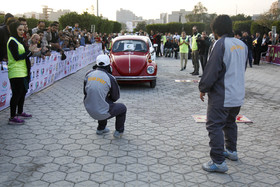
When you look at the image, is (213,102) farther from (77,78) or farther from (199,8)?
(199,8)

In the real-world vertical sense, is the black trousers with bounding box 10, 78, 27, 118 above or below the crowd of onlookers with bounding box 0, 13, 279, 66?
below

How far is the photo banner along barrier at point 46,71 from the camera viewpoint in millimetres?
6785

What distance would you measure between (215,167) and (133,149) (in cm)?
136

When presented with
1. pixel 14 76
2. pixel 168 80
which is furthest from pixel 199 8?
pixel 14 76

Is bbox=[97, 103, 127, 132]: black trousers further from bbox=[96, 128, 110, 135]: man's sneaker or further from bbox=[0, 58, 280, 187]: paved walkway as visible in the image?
bbox=[0, 58, 280, 187]: paved walkway

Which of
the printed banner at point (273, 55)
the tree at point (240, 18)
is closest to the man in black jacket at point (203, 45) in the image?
the printed banner at point (273, 55)

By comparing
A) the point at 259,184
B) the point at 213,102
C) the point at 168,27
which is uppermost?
the point at 168,27

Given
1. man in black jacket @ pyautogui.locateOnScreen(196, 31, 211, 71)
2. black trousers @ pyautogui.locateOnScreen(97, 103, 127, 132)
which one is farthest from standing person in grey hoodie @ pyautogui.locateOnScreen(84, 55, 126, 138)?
man in black jacket @ pyautogui.locateOnScreen(196, 31, 211, 71)

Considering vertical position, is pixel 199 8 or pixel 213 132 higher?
pixel 199 8

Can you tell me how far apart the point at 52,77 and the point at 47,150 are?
5.94m

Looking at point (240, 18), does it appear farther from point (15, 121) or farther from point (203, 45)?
point (15, 121)

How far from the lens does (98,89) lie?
4.71 m

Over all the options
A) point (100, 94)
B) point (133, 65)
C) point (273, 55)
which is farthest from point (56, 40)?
point (273, 55)

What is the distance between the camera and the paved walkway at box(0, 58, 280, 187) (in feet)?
12.2
